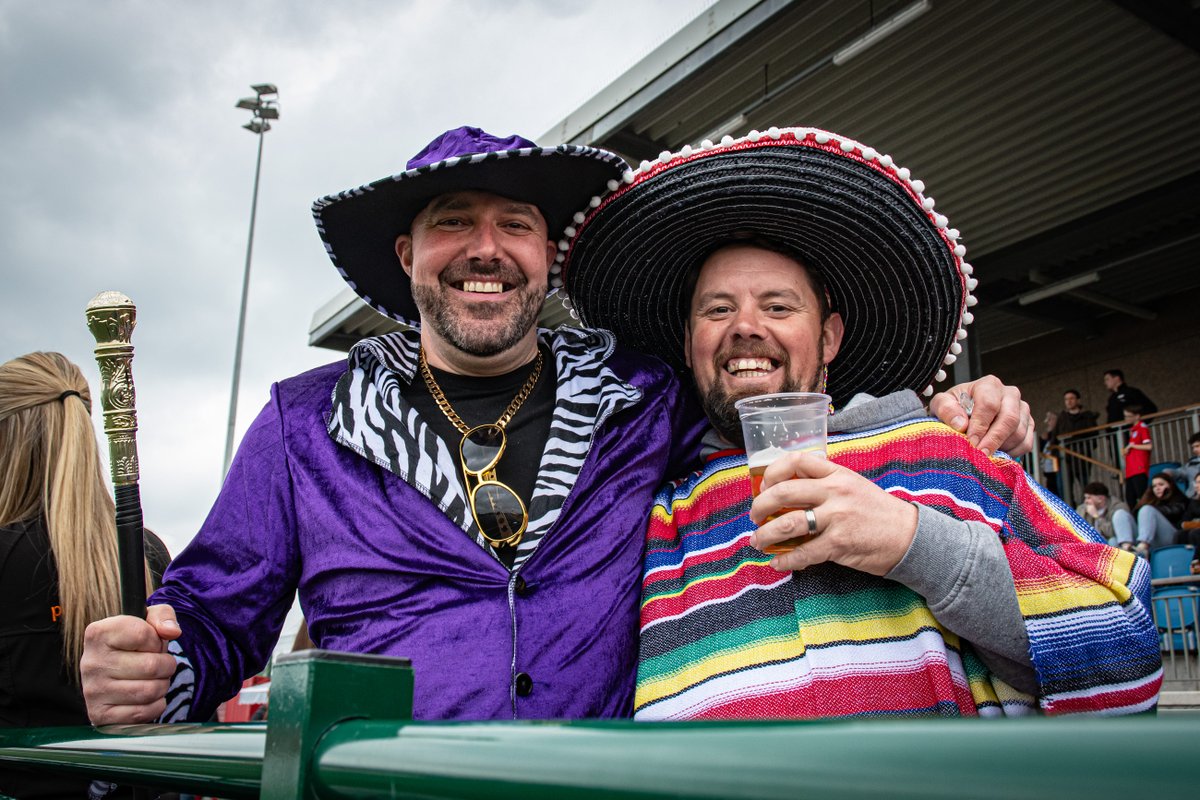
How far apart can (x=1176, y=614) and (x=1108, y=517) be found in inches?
126

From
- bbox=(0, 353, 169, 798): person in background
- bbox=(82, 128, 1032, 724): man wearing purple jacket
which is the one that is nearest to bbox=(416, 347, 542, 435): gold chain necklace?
bbox=(82, 128, 1032, 724): man wearing purple jacket

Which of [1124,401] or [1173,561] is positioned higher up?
[1124,401]

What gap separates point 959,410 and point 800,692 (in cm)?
75

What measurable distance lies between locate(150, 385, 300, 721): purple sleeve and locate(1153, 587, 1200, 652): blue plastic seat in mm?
8023

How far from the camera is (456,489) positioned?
2209 mm

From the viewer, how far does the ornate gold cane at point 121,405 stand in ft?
5.23

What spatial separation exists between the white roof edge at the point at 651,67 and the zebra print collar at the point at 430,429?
16.0 ft

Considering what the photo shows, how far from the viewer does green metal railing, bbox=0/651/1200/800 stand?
43 centimetres

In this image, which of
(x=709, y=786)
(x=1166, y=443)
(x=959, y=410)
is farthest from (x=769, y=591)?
(x=1166, y=443)

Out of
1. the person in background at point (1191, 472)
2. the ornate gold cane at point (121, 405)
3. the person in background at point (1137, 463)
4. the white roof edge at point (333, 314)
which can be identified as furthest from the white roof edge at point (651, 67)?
the person in background at point (1137, 463)

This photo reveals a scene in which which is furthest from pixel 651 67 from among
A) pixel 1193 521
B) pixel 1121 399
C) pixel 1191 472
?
pixel 1121 399

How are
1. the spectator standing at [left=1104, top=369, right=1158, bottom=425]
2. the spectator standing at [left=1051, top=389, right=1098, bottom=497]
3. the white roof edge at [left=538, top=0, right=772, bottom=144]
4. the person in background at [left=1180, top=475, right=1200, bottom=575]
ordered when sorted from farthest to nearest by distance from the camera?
1. the spectator standing at [left=1051, top=389, right=1098, bottom=497]
2. the spectator standing at [left=1104, top=369, right=1158, bottom=425]
3. the person in background at [left=1180, top=475, right=1200, bottom=575]
4. the white roof edge at [left=538, top=0, right=772, bottom=144]

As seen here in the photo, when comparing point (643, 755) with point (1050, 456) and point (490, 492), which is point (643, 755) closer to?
point (490, 492)

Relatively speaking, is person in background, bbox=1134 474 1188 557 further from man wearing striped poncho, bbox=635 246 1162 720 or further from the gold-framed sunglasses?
the gold-framed sunglasses
